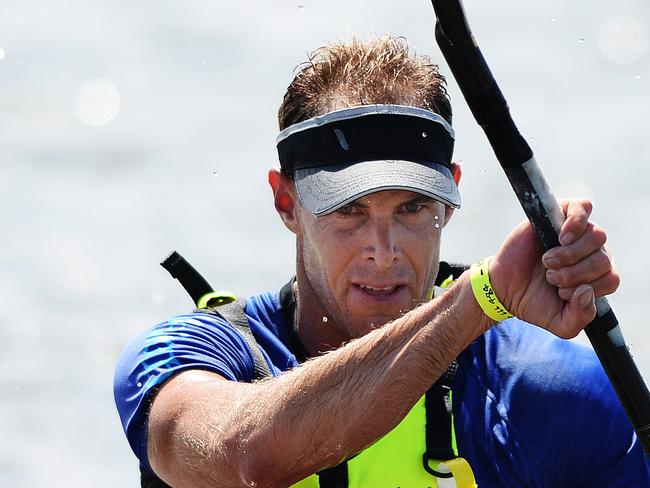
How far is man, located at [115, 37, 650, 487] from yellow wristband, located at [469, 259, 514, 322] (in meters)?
0.02

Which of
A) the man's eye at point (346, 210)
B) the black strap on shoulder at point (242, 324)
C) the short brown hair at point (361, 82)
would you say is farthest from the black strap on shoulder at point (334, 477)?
the short brown hair at point (361, 82)

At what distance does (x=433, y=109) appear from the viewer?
3.99 meters

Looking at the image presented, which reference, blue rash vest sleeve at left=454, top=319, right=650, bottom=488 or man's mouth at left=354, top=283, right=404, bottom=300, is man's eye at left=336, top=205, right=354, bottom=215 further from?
blue rash vest sleeve at left=454, top=319, right=650, bottom=488

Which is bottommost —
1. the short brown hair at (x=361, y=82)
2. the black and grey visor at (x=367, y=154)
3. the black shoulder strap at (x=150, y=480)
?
the black shoulder strap at (x=150, y=480)

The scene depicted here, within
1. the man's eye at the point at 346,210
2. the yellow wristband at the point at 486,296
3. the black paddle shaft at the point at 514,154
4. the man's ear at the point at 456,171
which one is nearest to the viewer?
the black paddle shaft at the point at 514,154

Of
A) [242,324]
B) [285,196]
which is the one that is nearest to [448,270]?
[285,196]

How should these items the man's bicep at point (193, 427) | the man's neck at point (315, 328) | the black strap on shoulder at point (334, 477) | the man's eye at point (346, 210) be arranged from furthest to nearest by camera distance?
the man's neck at point (315, 328) < the man's eye at point (346, 210) < the black strap on shoulder at point (334, 477) < the man's bicep at point (193, 427)

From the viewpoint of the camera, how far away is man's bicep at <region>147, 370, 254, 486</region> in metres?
3.15

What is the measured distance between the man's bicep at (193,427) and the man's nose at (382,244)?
Answer: 54 cm

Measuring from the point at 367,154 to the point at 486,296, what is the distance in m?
0.97

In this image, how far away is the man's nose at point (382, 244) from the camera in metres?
3.65

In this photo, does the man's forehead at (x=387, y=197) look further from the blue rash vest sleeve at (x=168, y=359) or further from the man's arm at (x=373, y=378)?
the man's arm at (x=373, y=378)

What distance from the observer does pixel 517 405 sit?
3662mm

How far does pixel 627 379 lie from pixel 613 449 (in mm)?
853
